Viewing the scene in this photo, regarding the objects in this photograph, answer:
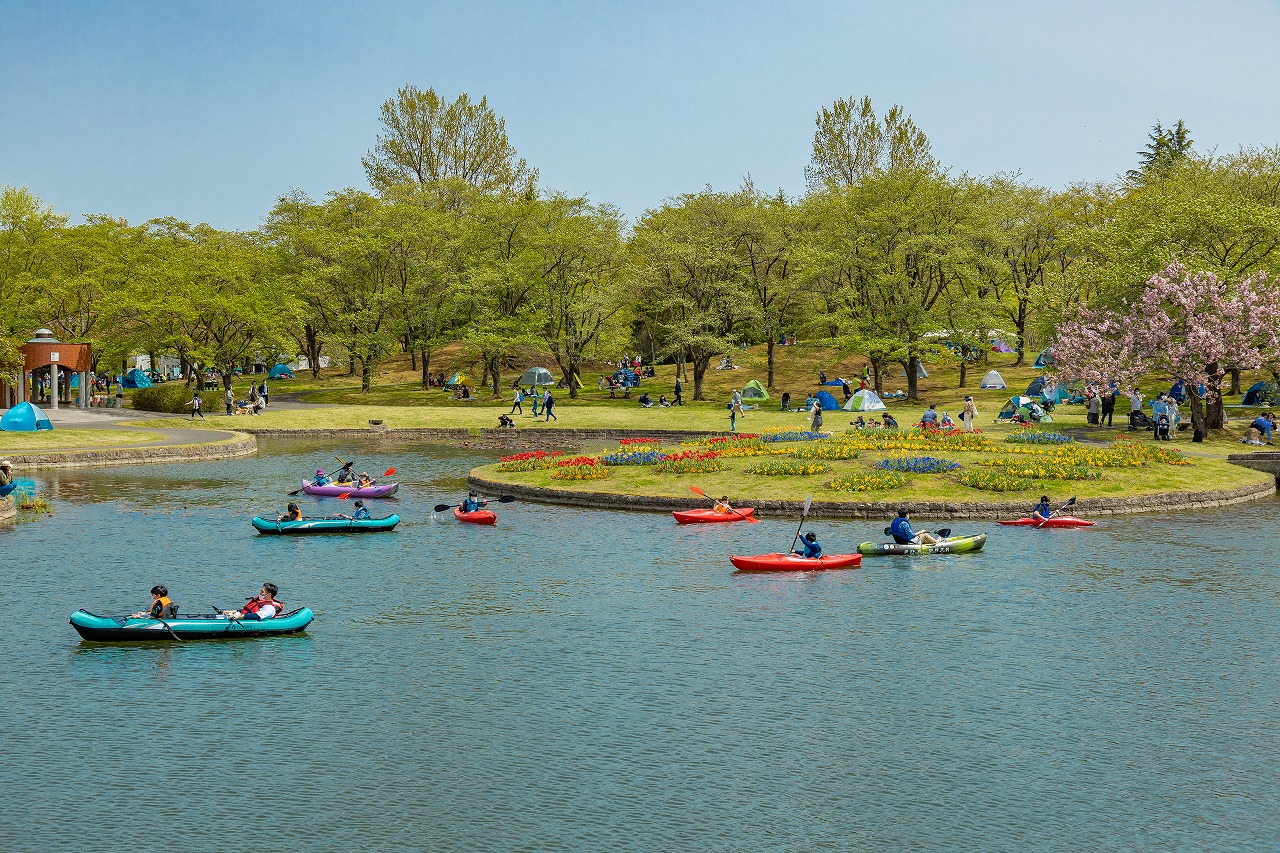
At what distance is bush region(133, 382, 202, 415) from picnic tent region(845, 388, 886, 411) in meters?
49.8

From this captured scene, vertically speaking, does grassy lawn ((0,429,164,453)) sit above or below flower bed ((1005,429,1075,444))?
below

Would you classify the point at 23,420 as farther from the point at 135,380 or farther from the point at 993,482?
the point at 135,380

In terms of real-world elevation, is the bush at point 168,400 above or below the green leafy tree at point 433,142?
below

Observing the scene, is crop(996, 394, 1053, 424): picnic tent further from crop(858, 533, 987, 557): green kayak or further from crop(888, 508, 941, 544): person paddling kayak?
crop(888, 508, 941, 544): person paddling kayak

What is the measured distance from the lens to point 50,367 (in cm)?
8531

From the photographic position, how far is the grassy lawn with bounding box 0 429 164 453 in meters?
58.4

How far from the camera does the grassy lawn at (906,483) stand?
42.3 m

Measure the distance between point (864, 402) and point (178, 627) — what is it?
2557 inches

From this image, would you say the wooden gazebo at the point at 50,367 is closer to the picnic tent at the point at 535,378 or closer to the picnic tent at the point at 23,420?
the picnic tent at the point at 23,420

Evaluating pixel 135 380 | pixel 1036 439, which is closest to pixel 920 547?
pixel 1036 439

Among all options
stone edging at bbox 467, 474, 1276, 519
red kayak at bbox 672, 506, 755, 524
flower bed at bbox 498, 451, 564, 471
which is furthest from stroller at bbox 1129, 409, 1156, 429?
flower bed at bbox 498, 451, 564, 471

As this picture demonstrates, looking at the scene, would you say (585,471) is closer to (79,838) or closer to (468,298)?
(79,838)

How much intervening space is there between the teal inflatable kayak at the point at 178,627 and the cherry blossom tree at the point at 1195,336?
49414mm

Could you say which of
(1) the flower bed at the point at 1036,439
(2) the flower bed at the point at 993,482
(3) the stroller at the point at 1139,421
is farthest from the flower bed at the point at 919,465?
(3) the stroller at the point at 1139,421
